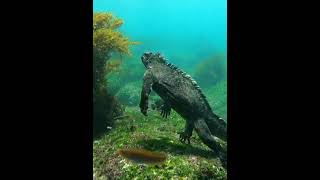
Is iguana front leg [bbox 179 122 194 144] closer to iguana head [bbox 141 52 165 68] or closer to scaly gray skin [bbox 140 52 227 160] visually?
scaly gray skin [bbox 140 52 227 160]

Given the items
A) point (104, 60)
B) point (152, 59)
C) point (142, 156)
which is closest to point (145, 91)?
point (152, 59)

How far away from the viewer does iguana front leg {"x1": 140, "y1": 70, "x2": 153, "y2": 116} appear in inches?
222

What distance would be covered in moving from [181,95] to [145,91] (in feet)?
Result: 2.18

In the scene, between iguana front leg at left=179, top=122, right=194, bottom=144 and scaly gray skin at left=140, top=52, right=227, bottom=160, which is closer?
scaly gray skin at left=140, top=52, right=227, bottom=160

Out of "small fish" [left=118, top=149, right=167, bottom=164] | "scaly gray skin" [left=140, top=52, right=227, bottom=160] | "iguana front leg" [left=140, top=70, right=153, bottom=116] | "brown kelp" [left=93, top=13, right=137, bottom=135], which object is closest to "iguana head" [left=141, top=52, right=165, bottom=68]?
"scaly gray skin" [left=140, top=52, right=227, bottom=160]

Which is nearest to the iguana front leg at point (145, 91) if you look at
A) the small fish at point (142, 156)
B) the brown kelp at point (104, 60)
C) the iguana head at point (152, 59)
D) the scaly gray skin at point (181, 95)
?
the scaly gray skin at point (181, 95)

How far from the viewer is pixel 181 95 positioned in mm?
6000

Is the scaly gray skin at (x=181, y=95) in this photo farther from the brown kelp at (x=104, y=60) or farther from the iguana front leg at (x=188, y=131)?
the brown kelp at (x=104, y=60)

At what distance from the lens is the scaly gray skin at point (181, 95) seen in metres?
5.83
